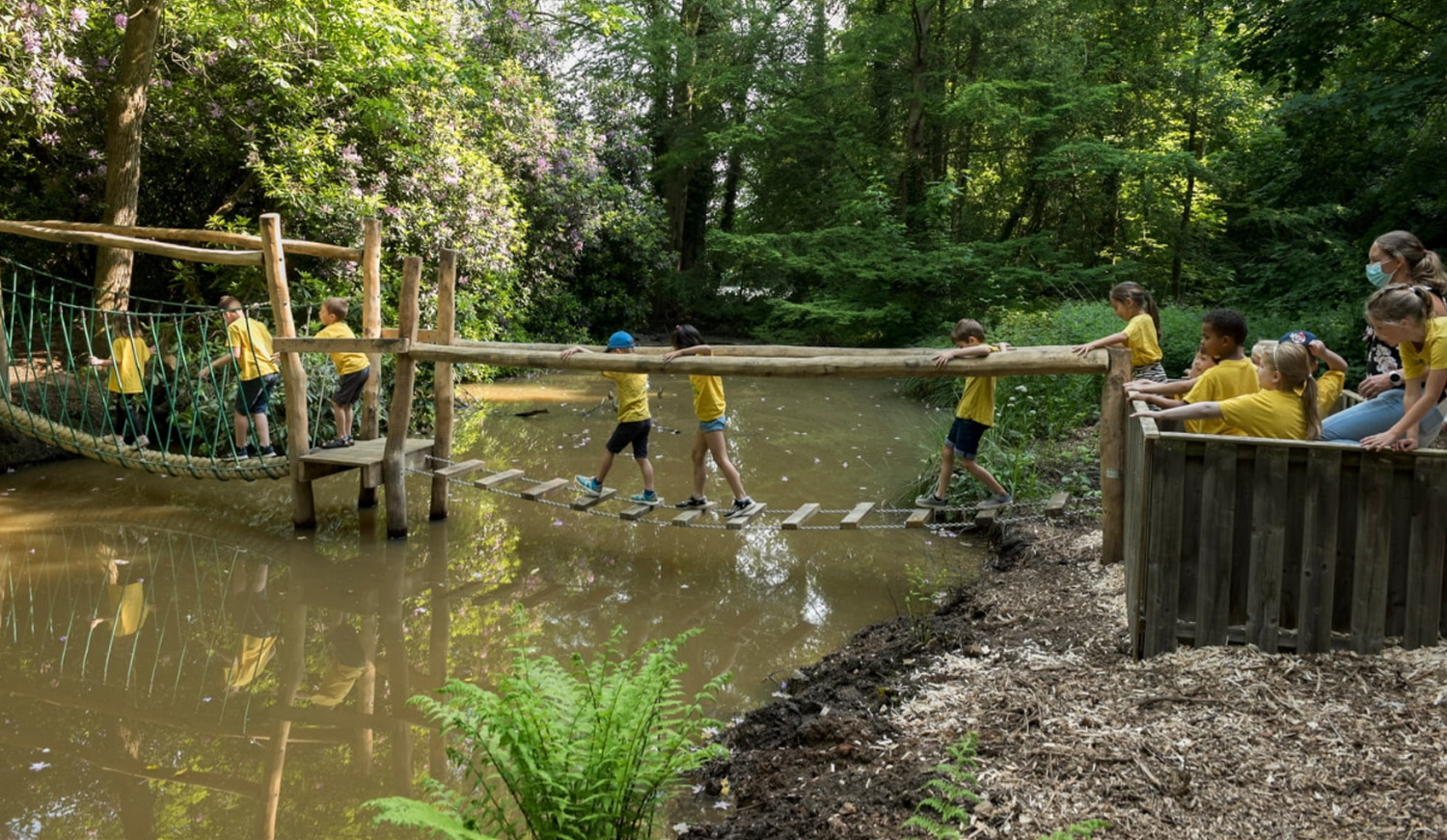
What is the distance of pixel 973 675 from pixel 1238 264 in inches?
602

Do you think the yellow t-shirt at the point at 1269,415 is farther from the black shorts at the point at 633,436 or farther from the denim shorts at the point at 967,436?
the black shorts at the point at 633,436

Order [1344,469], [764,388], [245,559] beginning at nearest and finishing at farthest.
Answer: [1344,469] → [245,559] → [764,388]

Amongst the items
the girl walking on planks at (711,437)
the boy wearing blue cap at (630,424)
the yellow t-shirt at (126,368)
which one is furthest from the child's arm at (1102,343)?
the yellow t-shirt at (126,368)

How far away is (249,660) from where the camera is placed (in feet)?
18.2

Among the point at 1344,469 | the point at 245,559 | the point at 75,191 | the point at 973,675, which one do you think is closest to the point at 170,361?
the point at 75,191

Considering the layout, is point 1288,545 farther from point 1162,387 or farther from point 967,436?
point 967,436

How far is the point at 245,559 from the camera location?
7.29 m

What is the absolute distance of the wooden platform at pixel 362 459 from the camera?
7.63m

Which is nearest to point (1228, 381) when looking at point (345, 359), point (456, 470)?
point (456, 470)

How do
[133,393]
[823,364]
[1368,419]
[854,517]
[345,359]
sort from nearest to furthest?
1. [1368,419]
2. [823,364]
3. [854,517]
4. [345,359]
5. [133,393]

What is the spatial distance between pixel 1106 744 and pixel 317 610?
4.77 m

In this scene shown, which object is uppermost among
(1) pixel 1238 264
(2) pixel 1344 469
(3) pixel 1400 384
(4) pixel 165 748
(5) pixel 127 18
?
(5) pixel 127 18

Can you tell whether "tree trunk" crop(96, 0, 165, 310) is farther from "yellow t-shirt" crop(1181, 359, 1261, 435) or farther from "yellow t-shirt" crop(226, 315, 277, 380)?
"yellow t-shirt" crop(1181, 359, 1261, 435)

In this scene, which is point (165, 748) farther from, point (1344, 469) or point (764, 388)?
point (764, 388)
